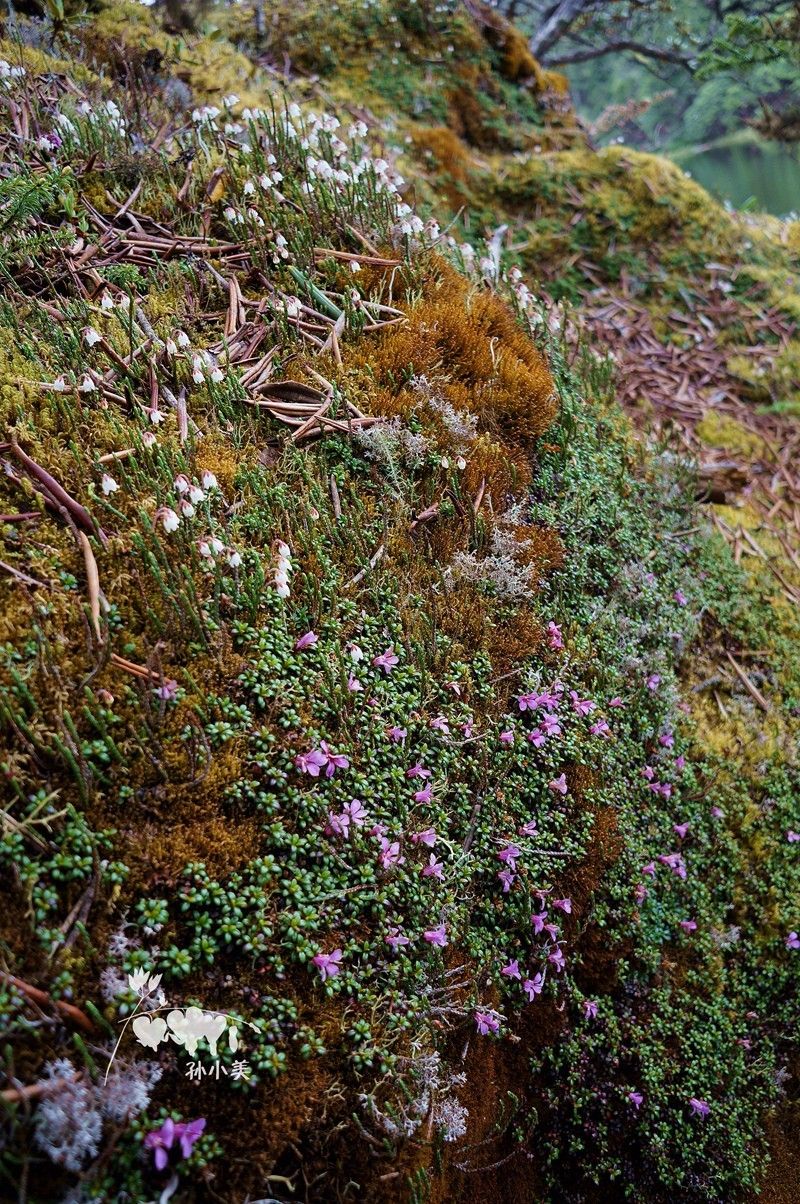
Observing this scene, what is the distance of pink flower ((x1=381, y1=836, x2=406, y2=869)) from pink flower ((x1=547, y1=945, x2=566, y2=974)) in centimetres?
81

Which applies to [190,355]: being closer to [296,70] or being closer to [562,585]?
[562,585]

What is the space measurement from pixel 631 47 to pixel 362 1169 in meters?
Result: 13.6

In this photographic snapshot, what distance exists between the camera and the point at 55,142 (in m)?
3.98

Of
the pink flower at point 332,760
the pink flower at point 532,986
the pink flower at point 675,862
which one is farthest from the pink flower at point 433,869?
the pink flower at point 675,862

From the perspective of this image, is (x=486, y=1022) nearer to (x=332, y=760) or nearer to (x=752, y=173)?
(x=332, y=760)

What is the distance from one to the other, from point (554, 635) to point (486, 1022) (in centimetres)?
167

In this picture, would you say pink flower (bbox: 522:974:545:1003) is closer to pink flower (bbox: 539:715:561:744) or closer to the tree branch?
pink flower (bbox: 539:715:561:744)

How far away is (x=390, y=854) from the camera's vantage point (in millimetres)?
2484

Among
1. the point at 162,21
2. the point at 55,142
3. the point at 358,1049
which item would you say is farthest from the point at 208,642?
the point at 162,21

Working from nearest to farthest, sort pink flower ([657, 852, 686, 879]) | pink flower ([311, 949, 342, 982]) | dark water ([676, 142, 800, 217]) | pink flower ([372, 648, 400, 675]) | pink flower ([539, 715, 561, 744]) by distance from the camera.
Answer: pink flower ([311, 949, 342, 982]), pink flower ([372, 648, 400, 675]), pink flower ([539, 715, 561, 744]), pink flower ([657, 852, 686, 879]), dark water ([676, 142, 800, 217])

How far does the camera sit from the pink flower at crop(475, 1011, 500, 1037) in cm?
255

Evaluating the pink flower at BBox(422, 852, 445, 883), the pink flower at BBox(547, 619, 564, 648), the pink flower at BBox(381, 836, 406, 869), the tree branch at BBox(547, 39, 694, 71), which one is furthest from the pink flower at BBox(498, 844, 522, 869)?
the tree branch at BBox(547, 39, 694, 71)

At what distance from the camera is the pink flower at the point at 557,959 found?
112 inches

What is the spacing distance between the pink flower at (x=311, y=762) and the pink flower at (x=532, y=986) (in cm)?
119
